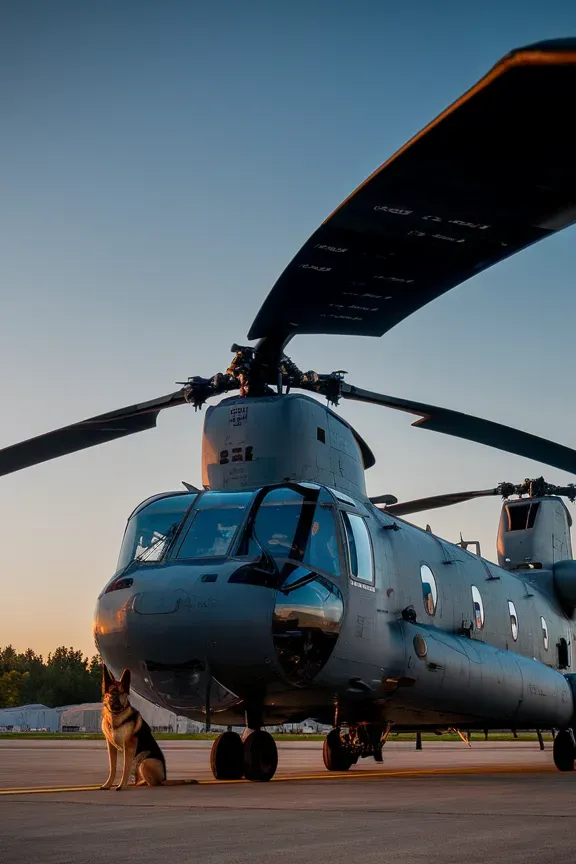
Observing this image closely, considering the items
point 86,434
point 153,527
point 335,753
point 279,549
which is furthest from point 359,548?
point 335,753

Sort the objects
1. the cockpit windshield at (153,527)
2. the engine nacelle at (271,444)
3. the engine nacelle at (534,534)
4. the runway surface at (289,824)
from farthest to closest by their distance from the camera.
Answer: the engine nacelle at (534,534) → the engine nacelle at (271,444) → the cockpit windshield at (153,527) → the runway surface at (289,824)

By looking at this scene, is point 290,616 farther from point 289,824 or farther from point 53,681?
point 53,681

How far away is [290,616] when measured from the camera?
9688 mm

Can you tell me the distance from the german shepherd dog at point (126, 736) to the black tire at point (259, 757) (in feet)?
4.13

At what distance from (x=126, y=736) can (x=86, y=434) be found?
4.49 metres

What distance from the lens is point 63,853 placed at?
466cm

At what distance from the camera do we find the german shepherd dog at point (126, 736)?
9.15 meters

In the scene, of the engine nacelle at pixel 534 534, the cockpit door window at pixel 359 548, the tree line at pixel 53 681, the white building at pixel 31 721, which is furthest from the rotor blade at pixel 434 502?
the tree line at pixel 53 681

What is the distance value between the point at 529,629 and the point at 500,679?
2.93 m

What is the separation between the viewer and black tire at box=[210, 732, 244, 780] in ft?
35.3

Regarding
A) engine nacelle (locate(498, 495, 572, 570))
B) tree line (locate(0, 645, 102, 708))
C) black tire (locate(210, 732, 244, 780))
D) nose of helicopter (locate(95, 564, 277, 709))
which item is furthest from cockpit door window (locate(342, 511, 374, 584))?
tree line (locate(0, 645, 102, 708))

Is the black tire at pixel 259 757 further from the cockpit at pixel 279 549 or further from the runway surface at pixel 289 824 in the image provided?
the cockpit at pixel 279 549

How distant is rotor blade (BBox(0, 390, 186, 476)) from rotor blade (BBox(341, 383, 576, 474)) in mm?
2522

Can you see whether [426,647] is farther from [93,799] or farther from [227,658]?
[93,799]
